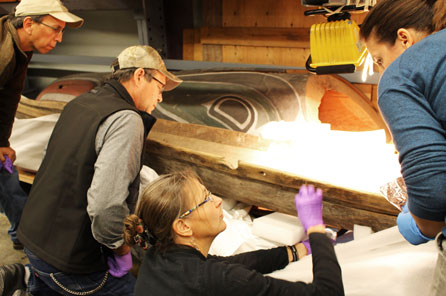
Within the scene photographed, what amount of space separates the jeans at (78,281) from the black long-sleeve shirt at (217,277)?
0.81 meters

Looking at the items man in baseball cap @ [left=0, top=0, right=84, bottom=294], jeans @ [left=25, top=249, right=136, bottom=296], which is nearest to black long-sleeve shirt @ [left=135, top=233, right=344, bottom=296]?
jeans @ [left=25, top=249, right=136, bottom=296]

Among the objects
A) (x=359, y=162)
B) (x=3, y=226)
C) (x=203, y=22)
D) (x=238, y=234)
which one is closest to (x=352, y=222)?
(x=359, y=162)

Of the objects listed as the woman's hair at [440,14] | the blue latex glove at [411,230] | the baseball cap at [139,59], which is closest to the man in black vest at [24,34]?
the baseball cap at [139,59]

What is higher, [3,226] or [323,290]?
[323,290]

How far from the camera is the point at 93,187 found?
6.01 feet

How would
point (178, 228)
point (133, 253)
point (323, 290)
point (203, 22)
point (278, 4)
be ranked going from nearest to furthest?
1. point (323, 290)
2. point (178, 228)
3. point (133, 253)
4. point (278, 4)
5. point (203, 22)

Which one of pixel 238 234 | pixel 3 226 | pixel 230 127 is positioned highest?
pixel 230 127

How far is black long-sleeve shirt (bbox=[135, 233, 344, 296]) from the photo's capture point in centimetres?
125

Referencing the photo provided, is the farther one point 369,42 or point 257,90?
point 257,90

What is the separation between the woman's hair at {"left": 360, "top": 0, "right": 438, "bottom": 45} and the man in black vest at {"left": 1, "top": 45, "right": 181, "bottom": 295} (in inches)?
46.1

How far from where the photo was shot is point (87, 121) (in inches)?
76.3

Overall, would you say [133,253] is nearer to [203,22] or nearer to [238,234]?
[238,234]

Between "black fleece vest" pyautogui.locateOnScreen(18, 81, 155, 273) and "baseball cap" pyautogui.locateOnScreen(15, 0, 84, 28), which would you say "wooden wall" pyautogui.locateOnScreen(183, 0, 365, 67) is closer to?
"baseball cap" pyautogui.locateOnScreen(15, 0, 84, 28)

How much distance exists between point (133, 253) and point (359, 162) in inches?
65.6
